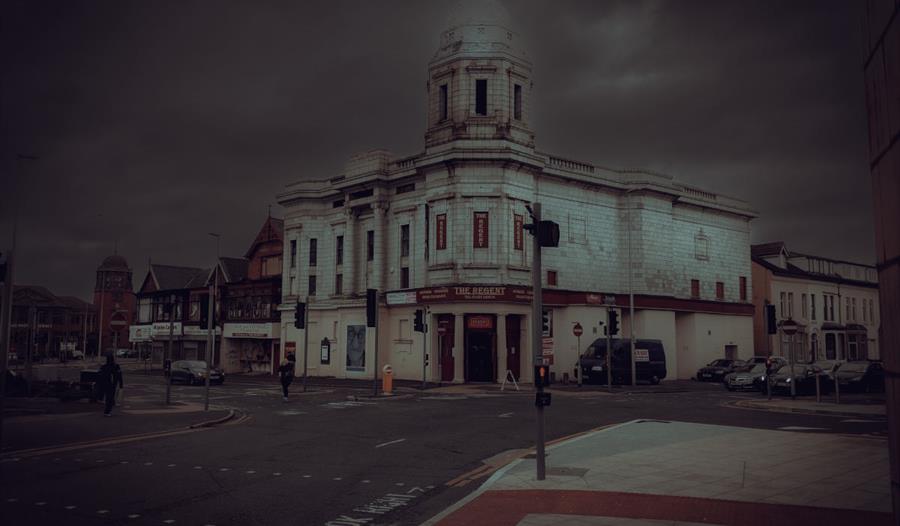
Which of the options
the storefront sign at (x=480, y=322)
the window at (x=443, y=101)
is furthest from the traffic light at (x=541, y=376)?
the window at (x=443, y=101)

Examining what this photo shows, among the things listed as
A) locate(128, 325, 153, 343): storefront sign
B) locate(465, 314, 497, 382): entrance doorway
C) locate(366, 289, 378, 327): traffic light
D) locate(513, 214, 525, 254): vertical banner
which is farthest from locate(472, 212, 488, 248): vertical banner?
locate(128, 325, 153, 343): storefront sign

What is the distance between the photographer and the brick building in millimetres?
59188

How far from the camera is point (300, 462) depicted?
12.6 m

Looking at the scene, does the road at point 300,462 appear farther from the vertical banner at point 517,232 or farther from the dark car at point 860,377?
the vertical banner at point 517,232

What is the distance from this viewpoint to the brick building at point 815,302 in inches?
2330

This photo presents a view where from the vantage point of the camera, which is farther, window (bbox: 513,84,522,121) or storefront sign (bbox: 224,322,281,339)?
storefront sign (bbox: 224,322,281,339)

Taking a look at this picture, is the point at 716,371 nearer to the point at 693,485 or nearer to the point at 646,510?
the point at 693,485

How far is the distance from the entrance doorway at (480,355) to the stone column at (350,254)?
37.4ft

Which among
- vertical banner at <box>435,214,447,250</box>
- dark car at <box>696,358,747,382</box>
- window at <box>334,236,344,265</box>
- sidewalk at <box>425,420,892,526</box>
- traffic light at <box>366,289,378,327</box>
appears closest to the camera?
sidewalk at <box>425,420,892,526</box>

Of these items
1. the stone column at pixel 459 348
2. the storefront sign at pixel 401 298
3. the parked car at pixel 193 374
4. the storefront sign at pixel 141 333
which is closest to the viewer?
the stone column at pixel 459 348

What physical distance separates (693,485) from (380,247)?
126ft

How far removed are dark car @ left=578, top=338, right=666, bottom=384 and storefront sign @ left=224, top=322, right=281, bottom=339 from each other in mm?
27858

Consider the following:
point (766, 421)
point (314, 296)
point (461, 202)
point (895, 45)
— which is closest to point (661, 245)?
point (461, 202)

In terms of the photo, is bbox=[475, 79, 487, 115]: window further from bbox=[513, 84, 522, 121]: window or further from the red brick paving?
the red brick paving
